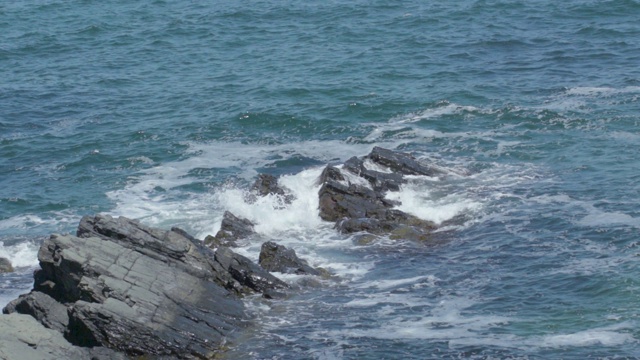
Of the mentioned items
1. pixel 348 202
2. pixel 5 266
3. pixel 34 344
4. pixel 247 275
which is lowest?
pixel 5 266

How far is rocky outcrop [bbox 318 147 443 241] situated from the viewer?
110ft

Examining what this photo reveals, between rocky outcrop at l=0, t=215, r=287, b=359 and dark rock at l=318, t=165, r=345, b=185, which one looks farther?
dark rock at l=318, t=165, r=345, b=185

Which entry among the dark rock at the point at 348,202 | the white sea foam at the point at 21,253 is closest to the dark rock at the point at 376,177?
the dark rock at the point at 348,202

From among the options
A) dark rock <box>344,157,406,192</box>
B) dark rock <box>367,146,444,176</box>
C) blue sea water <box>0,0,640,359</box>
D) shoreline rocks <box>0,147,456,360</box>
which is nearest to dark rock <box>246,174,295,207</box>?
blue sea water <box>0,0,640,359</box>

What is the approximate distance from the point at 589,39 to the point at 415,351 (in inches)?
1242

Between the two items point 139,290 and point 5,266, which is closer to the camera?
point 139,290

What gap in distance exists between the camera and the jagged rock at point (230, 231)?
110 ft

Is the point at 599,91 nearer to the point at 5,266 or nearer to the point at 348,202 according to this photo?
the point at 348,202

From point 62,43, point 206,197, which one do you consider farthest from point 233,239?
point 62,43

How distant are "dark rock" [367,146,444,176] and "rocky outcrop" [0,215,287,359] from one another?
936 centimetres

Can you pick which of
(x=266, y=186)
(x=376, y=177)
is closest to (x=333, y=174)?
(x=376, y=177)

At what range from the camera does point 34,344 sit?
2411 cm

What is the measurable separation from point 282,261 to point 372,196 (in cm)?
543

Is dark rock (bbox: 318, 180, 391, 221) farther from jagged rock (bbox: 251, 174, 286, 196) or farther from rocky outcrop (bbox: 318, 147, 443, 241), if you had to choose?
jagged rock (bbox: 251, 174, 286, 196)
